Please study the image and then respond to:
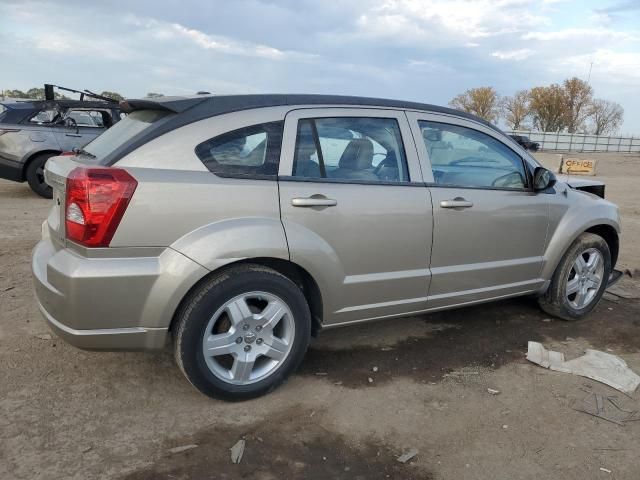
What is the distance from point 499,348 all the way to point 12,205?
8408mm

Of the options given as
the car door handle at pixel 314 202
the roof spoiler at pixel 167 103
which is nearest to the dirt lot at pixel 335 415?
the car door handle at pixel 314 202

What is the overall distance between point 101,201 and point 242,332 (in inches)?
40.7

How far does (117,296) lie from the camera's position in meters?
2.72

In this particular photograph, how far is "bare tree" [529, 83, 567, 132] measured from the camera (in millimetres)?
70500

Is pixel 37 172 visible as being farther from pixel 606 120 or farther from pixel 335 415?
pixel 606 120

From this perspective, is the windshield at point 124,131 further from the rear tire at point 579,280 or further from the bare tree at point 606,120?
the bare tree at point 606,120

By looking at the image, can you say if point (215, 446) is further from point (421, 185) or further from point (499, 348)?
point (499, 348)

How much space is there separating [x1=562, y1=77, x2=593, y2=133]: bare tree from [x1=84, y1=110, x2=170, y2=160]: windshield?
76921 mm

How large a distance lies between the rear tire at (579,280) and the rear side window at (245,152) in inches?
109

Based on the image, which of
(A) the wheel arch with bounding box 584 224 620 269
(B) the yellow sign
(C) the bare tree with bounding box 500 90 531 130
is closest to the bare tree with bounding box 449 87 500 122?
(C) the bare tree with bounding box 500 90 531 130

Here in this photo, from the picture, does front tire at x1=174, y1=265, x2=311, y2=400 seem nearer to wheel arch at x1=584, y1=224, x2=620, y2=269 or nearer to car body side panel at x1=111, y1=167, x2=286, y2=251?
car body side panel at x1=111, y1=167, x2=286, y2=251

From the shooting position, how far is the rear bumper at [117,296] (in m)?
2.68

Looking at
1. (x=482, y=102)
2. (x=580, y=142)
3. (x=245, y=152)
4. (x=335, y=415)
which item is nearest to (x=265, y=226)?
(x=245, y=152)

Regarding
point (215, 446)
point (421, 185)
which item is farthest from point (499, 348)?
point (215, 446)
